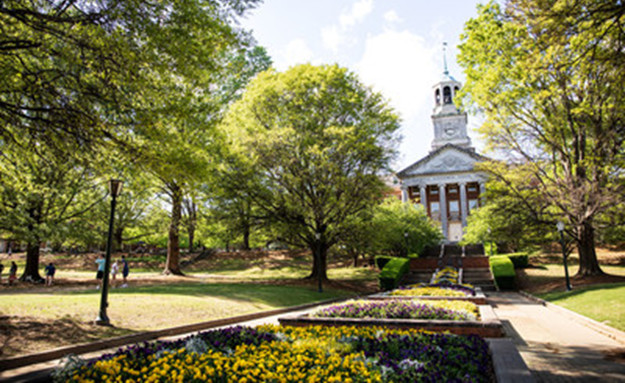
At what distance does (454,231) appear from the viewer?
5684 centimetres

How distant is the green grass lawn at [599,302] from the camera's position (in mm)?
10492

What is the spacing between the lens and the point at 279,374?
14.6 feet

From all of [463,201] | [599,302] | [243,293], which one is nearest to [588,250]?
[599,302]

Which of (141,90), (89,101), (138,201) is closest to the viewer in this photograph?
(89,101)

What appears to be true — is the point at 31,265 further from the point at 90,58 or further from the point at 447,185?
the point at 447,185

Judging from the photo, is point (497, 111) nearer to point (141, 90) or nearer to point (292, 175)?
point (292, 175)

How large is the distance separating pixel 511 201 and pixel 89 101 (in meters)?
20.8

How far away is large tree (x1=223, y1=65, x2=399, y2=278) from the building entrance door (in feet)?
125

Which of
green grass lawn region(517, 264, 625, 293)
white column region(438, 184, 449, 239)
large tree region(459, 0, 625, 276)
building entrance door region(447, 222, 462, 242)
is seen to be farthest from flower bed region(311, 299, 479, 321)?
building entrance door region(447, 222, 462, 242)

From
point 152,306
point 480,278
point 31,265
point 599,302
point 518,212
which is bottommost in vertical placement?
point 480,278

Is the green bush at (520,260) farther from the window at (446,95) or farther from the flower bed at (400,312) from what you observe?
the window at (446,95)

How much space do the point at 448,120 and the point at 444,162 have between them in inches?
446

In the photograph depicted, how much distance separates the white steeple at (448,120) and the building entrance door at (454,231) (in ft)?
44.4

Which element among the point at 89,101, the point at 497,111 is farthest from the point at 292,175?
the point at 89,101
